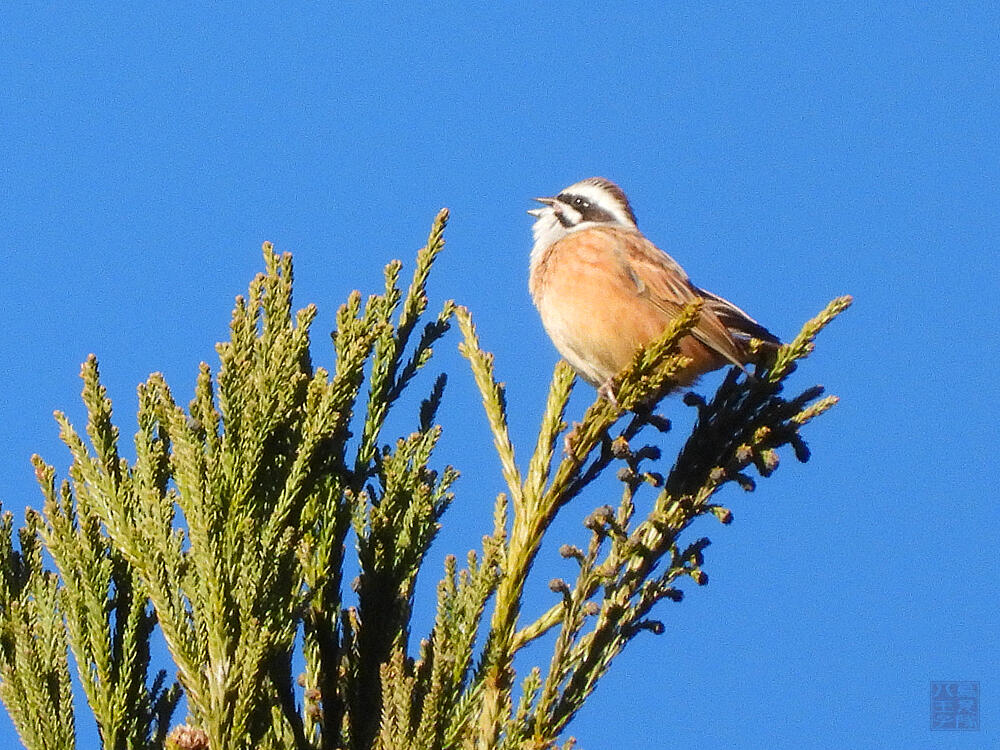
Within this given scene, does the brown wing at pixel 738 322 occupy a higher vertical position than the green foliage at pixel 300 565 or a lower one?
higher

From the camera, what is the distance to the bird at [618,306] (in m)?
4.80

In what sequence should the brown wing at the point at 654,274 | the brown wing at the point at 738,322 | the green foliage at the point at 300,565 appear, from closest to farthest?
the green foliage at the point at 300,565
the brown wing at the point at 738,322
the brown wing at the point at 654,274

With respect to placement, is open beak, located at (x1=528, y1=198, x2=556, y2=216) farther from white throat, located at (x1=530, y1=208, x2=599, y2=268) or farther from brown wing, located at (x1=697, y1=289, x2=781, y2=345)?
brown wing, located at (x1=697, y1=289, x2=781, y2=345)

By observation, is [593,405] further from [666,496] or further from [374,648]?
[374,648]

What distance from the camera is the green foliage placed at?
264 cm

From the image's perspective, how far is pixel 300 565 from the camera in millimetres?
2965

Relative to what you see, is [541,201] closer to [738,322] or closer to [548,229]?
[548,229]

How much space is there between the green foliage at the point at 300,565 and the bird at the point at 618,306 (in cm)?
135

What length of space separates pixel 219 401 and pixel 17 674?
33.3 inches

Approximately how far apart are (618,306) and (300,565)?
260 cm

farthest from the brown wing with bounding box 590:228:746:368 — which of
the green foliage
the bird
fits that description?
the green foliage

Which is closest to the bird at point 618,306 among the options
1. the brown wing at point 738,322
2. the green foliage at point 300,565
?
the brown wing at point 738,322

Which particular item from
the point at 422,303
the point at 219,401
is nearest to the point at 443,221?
the point at 422,303

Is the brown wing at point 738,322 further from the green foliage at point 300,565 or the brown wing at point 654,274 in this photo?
the green foliage at point 300,565
